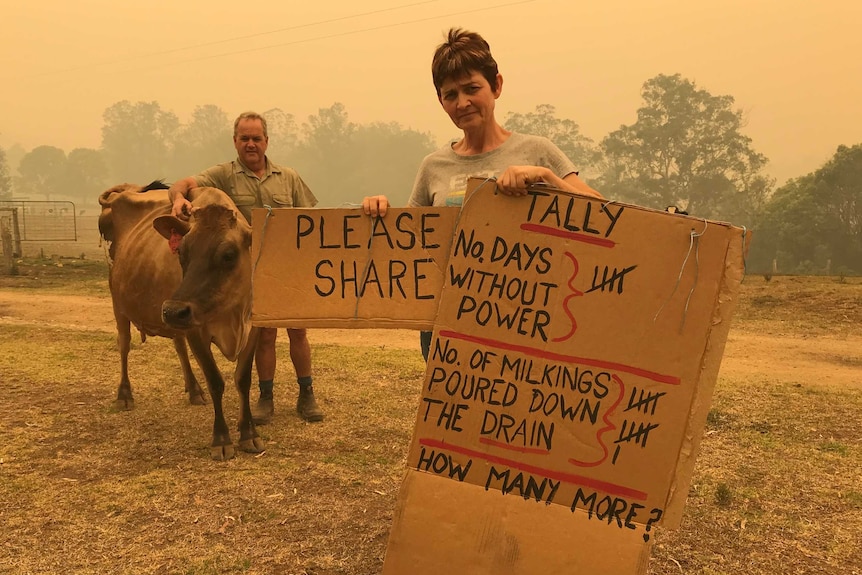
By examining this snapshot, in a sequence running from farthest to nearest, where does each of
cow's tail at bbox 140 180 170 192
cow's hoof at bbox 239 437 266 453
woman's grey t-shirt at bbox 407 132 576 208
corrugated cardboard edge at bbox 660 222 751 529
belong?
cow's tail at bbox 140 180 170 192
cow's hoof at bbox 239 437 266 453
woman's grey t-shirt at bbox 407 132 576 208
corrugated cardboard edge at bbox 660 222 751 529

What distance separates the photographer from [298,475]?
3924 mm

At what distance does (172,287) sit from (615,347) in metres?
3.56

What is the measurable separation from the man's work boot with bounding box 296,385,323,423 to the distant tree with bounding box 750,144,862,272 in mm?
27306

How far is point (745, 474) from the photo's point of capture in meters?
3.97

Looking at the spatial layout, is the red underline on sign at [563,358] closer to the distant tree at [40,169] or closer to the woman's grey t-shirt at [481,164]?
the woman's grey t-shirt at [481,164]

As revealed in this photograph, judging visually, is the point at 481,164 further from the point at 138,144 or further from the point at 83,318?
the point at 138,144

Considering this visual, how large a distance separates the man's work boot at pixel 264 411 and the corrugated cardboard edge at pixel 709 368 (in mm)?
3675

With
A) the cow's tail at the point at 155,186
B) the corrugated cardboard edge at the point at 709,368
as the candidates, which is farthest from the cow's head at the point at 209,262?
the corrugated cardboard edge at the point at 709,368

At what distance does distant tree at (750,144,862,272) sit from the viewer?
2714 cm

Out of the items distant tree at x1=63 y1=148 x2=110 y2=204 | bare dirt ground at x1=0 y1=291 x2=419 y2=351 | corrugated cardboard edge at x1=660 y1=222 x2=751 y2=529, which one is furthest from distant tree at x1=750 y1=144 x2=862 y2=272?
distant tree at x1=63 y1=148 x2=110 y2=204

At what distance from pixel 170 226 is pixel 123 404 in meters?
2.10

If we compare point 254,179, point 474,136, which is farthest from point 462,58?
point 254,179

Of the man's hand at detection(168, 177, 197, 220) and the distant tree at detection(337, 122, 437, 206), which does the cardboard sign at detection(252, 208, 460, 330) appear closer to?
the man's hand at detection(168, 177, 197, 220)

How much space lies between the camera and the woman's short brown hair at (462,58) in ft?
7.24
